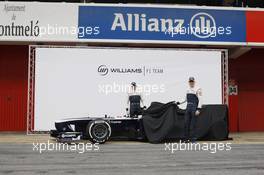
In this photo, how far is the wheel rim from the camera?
558 inches

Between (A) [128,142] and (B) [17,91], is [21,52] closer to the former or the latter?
(B) [17,91]

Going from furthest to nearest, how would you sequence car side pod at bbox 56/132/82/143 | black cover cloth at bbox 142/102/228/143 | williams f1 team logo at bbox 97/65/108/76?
williams f1 team logo at bbox 97/65/108/76
black cover cloth at bbox 142/102/228/143
car side pod at bbox 56/132/82/143

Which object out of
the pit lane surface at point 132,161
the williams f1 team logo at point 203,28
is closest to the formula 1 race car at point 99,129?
the pit lane surface at point 132,161

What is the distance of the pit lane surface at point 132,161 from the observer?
8703 mm

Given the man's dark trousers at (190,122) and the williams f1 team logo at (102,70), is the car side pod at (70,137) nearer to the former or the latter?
the man's dark trousers at (190,122)

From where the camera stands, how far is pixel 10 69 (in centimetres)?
1959

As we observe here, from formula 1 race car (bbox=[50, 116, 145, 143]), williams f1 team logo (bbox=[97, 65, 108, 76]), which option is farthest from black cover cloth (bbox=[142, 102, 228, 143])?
williams f1 team logo (bbox=[97, 65, 108, 76])

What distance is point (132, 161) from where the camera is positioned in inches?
396

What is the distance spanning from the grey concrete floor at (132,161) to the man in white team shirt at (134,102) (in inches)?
95.6

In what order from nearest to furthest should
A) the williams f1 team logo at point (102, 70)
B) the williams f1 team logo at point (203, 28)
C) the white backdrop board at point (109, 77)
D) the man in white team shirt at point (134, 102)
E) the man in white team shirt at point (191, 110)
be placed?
the man in white team shirt at point (191, 110)
the man in white team shirt at point (134, 102)
the white backdrop board at point (109, 77)
the williams f1 team logo at point (102, 70)
the williams f1 team logo at point (203, 28)

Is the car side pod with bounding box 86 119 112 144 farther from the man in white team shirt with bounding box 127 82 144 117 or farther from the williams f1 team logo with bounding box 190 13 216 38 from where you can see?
the williams f1 team logo with bounding box 190 13 216 38

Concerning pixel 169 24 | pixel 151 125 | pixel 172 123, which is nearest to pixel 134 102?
pixel 151 125

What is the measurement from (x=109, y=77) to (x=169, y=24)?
131 inches

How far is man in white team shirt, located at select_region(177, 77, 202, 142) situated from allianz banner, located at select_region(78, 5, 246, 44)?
4.73 meters
